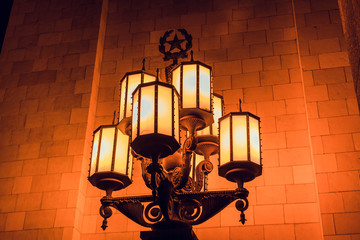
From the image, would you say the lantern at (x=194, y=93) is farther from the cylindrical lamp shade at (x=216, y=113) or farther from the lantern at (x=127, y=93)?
the cylindrical lamp shade at (x=216, y=113)

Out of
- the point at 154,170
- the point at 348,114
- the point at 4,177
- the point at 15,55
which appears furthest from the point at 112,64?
the point at 154,170

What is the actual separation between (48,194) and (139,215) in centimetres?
206

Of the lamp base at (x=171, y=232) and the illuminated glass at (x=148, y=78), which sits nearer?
the lamp base at (x=171, y=232)

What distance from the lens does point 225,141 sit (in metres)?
2.95

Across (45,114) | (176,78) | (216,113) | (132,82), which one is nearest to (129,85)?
(132,82)

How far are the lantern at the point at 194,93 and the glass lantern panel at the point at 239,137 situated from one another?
20cm

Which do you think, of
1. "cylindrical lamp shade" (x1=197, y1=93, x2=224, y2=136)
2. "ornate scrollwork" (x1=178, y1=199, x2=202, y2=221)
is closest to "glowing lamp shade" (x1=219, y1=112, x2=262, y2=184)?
"ornate scrollwork" (x1=178, y1=199, x2=202, y2=221)

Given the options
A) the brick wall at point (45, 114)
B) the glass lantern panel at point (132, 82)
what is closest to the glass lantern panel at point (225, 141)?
the glass lantern panel at point (132, 82)

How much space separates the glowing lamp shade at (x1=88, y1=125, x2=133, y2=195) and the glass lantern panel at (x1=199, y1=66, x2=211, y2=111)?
0.60 m

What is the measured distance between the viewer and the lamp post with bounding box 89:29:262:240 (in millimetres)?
2676

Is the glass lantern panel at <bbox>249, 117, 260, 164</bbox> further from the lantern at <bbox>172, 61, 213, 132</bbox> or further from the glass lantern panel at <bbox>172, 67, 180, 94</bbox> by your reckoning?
the glass lantern panel at <bbox>172, 67, 180, 94</bbox>

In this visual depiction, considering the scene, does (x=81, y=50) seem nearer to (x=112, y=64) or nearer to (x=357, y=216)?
(x=112, y=64)

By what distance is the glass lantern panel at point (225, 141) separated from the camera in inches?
113

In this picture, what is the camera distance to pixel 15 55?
19.3ft
